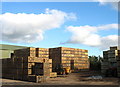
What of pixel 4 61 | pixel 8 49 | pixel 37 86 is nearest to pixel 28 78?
pixel 37 86

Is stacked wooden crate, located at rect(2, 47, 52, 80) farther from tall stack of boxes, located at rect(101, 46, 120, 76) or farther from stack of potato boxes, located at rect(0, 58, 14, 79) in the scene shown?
tall stack of boxes, located at rect(101, 46, 120, 76)

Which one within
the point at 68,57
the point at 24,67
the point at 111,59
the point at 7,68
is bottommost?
the point at 7,68

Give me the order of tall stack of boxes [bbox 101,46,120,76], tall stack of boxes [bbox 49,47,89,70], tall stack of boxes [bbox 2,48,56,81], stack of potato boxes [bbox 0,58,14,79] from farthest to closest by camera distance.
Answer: tall stack of boxes [bbox 49,47,89,70] < tall stack of boxes [bbox 101,46,120,76] < stack of potato boxes [bbox 0,58,14,79] < tall stack of boxes [bbox 2,48,56,81]

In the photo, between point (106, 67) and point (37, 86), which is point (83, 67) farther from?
point (37, 86)

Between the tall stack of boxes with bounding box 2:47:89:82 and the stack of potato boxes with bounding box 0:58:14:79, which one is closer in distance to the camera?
the tall stack of boxes with bounding box 2:47:89:82

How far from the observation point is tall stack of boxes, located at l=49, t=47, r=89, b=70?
73.3ft

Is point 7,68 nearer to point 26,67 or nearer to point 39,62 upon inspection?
point 26,67

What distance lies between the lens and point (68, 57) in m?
23.1

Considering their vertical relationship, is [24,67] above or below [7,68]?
above

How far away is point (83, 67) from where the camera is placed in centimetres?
2508

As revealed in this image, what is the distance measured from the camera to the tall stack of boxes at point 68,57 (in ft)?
73.3

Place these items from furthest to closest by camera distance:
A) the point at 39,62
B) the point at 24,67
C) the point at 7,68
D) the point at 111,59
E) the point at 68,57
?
the point at 68,57 < the point at 7,68 < the point at 111,59 < the point at 39,62 < the point at 24,67

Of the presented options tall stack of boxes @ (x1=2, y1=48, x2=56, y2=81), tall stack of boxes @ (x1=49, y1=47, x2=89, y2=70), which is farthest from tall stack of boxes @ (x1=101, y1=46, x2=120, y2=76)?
tall stack of boxes @ (x1=2, y1=48, x2=56, y2=81)

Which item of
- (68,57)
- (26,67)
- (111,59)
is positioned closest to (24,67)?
(26,67)
